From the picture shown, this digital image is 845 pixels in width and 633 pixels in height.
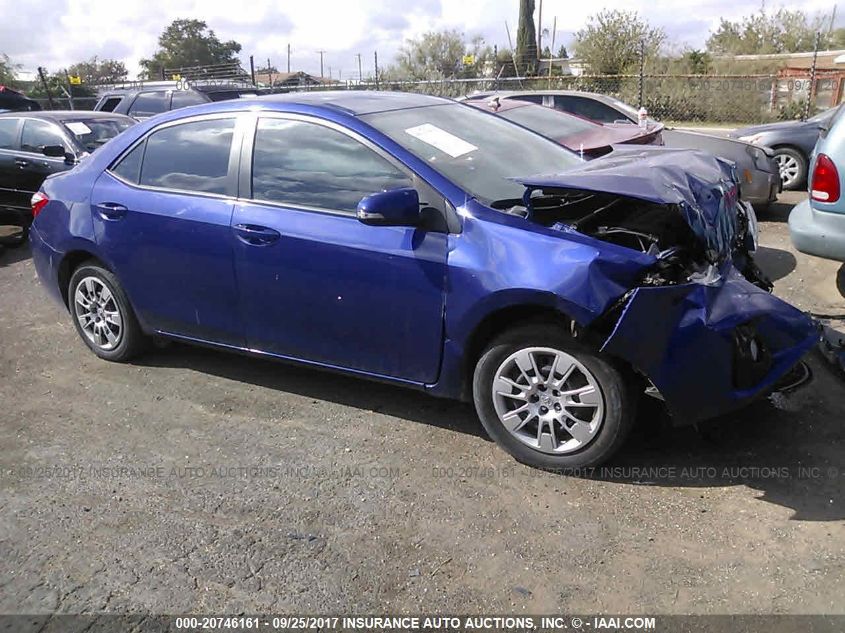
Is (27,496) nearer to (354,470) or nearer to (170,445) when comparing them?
(170,445)

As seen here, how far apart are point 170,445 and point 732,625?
2845 mm

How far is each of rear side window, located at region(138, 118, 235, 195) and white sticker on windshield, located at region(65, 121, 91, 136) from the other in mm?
5230

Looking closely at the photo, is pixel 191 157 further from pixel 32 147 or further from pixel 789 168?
pixel 789 168

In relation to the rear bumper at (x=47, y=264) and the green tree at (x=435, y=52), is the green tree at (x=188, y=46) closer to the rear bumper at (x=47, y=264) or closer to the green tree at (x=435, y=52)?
the green tree at (x=435, y=52)

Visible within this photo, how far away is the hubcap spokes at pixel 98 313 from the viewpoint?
4.85 meters

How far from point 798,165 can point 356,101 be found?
26.2 ft

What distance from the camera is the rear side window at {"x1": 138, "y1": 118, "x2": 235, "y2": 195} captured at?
4.20 metres

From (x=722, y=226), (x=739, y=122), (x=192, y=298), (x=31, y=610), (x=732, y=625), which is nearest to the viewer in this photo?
(x=732, y=625)

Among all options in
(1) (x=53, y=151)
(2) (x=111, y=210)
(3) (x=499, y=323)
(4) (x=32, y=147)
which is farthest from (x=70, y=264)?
(4) (x=32, y=147)

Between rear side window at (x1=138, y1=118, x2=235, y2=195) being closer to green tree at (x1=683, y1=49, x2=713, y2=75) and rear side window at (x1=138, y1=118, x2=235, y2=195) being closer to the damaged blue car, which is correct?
the damaged blue car

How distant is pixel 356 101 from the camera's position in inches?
167

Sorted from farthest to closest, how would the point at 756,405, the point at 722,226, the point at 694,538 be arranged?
the point at 756,405
the point at 722,226
the point at 694,538

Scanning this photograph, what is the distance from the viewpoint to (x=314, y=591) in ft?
9.19

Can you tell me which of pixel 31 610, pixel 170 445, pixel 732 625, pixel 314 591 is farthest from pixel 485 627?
pixel 170 445
